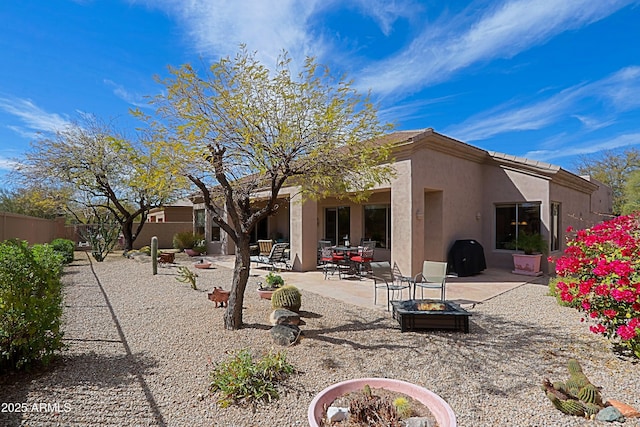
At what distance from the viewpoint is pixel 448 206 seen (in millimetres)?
11211

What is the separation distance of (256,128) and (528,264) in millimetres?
10450

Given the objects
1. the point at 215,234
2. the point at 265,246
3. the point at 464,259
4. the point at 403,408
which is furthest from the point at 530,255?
the point at 215,234

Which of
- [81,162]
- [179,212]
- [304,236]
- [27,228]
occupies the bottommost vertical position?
[304,236]

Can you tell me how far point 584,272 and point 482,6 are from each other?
6.84 metres

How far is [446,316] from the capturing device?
5.56 metres

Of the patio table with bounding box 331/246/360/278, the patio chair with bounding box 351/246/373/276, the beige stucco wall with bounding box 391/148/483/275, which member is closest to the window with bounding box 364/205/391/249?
the patio table with bounding box 331/246/360/278

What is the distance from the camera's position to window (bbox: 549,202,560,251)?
12.6 meters

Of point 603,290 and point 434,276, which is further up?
point 603,290

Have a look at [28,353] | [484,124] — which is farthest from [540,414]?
[484,124]

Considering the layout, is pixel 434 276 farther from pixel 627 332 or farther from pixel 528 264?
pixel 528 264

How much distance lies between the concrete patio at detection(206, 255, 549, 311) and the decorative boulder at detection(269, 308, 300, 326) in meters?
2.02

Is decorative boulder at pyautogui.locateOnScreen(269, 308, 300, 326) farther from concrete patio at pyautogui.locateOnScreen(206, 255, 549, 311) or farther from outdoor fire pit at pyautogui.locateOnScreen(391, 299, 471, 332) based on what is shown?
concrete patio at pyautogui.locateOnScreen(206, 255, 549, 311)

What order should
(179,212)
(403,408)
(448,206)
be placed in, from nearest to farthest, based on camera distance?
(403,408)
(448,206)
(179,212)

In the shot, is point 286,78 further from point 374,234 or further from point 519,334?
point 374,234
